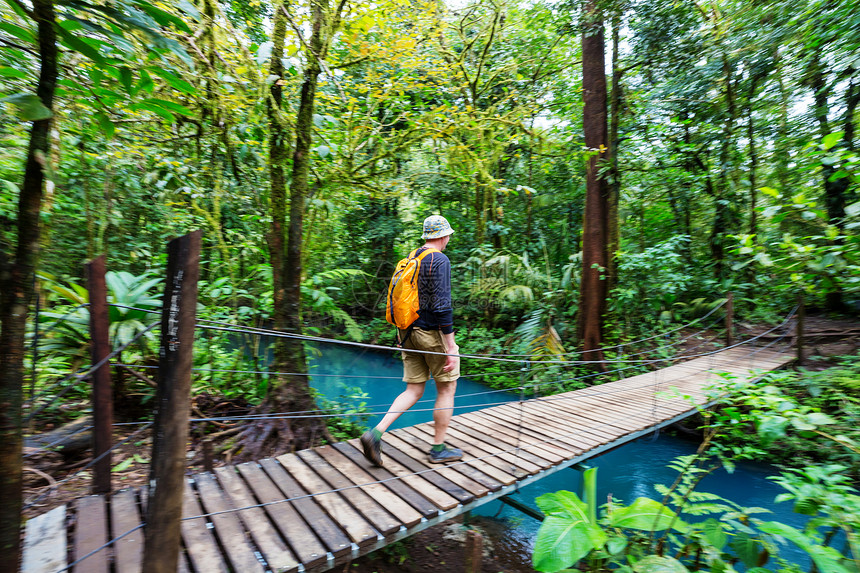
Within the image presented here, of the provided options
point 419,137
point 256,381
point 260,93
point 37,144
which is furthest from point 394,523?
point 419,137

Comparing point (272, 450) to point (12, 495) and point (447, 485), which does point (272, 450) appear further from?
point (12, 495)

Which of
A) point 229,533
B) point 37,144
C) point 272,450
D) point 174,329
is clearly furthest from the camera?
point 272,450

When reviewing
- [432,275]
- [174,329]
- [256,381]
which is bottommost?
[256,381]

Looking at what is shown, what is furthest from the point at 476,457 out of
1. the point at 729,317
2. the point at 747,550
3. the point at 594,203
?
the point at 729,317

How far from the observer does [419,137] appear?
4.86m

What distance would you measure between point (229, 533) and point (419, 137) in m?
4.14

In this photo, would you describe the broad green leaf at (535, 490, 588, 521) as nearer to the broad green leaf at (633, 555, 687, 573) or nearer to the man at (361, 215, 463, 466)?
the broad green leaf at (633, 555, 687, 573)

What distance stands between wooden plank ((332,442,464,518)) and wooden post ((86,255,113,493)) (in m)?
1.35

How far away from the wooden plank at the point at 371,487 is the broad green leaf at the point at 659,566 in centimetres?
116

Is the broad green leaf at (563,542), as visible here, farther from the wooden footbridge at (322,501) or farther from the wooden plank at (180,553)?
the wooden plank at (180,553)

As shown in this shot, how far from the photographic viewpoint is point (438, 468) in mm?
2820

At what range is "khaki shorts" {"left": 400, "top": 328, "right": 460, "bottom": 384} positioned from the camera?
2.69 meters

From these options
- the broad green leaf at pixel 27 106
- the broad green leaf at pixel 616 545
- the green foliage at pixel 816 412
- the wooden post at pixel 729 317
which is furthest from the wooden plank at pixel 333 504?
the wooden post at pixel 729 317

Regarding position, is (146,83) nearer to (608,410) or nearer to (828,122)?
(608,410)
